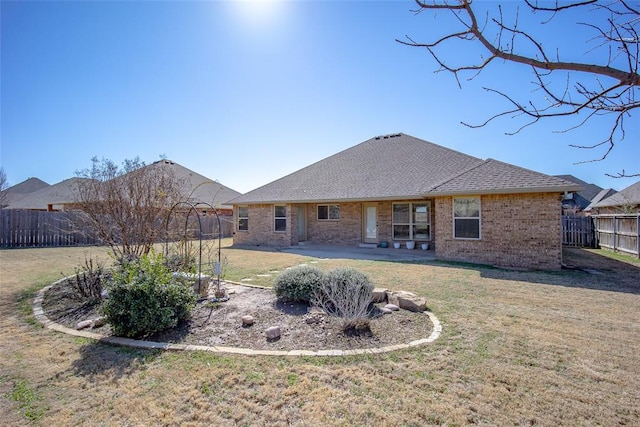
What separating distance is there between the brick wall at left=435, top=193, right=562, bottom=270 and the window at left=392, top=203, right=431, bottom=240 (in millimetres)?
2782

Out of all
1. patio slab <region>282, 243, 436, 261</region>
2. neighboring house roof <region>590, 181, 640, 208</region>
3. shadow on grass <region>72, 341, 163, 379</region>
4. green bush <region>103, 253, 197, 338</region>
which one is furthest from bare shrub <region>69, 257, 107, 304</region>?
neighboring house roof <region>590, 181, 640, 208</region>

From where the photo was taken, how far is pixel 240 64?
10.0 m

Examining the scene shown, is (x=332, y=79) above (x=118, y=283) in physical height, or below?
above

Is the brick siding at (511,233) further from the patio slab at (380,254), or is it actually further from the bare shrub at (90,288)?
the bare shrub at (90,288)

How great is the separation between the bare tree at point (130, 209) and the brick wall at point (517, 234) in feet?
33.0

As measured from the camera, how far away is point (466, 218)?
460 inches

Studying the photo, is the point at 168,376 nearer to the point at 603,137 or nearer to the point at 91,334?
the point at 91,334

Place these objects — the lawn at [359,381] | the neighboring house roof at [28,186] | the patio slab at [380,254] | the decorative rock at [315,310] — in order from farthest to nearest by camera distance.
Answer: the neighboring house roof at [28,186]
the patio slab at [380,254]
the decorative rock at [315,310]
the lawn at [359,381]

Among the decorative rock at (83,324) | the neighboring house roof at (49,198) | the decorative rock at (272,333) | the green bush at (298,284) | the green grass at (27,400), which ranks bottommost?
the green grass at (27,400)

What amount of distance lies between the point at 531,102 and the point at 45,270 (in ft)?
43.3

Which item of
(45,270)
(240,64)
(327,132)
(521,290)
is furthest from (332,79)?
(45,270)

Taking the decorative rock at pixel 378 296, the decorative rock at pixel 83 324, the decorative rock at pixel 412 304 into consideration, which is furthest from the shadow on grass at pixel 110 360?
the decorative rock at pixel 412 304

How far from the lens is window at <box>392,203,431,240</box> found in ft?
48.5

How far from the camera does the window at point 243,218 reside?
1904cm
